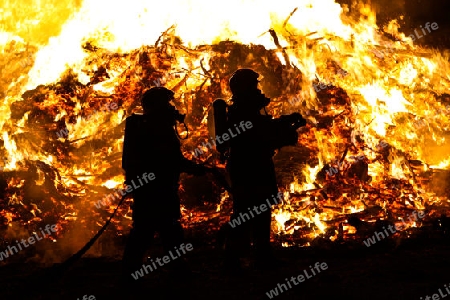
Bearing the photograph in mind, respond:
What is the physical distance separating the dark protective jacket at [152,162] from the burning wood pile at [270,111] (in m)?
3.67

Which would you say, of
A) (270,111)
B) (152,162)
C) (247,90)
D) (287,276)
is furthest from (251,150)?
(270,111)

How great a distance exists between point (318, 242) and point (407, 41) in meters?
4.98

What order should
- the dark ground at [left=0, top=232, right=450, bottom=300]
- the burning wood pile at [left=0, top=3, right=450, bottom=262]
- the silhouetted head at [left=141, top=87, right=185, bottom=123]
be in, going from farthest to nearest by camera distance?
1. the burning wood pile at [left=0, top=3, right=450, bottom=262]
2. the silhouetted head at [left=141, top=87, right=185, bottom=123]
3. the dark ground at [left=0, top=232, right=450, bottom=300]

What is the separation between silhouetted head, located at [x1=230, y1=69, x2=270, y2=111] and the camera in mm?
4676

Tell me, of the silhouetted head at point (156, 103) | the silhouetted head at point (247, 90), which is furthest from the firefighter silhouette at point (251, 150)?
the silhouetted head at point (156, 103)

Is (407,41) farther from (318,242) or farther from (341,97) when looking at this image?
(318,242)

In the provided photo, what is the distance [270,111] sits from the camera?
31.0 ft

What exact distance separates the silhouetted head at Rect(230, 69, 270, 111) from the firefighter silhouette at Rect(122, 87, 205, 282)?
0.86 metres

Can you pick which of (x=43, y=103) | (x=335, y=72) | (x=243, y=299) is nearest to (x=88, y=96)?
(x=43, y=103)

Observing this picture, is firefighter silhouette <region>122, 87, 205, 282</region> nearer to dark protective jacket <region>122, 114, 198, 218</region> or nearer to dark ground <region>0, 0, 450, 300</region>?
dark protective jacket <region>122, 114, 198, 218</region>

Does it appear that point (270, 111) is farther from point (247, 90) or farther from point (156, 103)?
A: point (156, 103)

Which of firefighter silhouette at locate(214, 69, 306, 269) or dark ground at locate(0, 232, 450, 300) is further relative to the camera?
firefighter silhouette at locate(214, 69, 306, 269)

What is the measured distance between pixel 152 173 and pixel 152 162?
0.11 meters

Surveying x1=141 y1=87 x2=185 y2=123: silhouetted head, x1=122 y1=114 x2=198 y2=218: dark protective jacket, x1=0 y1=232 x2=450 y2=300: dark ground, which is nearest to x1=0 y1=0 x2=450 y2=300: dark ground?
x1=0 y1=232 x2=450 y2=300: dark ground
